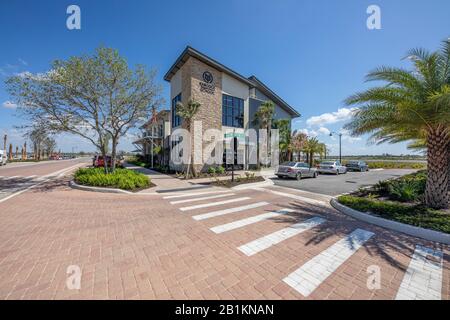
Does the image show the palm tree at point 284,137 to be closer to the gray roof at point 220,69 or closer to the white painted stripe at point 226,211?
the gray roof at point 220,69

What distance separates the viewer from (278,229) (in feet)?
16.2

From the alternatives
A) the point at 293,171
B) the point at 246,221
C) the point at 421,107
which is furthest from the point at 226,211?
the point at 293,171

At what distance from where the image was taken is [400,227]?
511 centimetres

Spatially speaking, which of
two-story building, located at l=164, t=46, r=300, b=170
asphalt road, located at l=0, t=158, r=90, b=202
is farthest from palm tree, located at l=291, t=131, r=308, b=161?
asphalt road, located at l=0, t=158, r=90, b=202

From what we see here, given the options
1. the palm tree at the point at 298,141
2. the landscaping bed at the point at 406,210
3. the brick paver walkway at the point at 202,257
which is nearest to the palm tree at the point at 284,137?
the palm tree at the point at 298,141

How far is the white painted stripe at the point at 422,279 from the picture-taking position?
2.58 meters

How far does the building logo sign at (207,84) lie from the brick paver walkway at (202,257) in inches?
591

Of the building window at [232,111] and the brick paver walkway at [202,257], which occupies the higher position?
the building window at [232,111]

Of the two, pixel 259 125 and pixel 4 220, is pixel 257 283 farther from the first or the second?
pixel 259 125

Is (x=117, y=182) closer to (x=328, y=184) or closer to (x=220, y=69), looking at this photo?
(x=328, y=184)

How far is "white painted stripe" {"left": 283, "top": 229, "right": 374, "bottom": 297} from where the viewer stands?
2.80 m

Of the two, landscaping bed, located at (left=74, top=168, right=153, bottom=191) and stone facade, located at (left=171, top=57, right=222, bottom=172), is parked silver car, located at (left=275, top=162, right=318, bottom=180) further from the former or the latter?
landscaping bed, located at (left=74, top=168, right=153, bottom=191)
